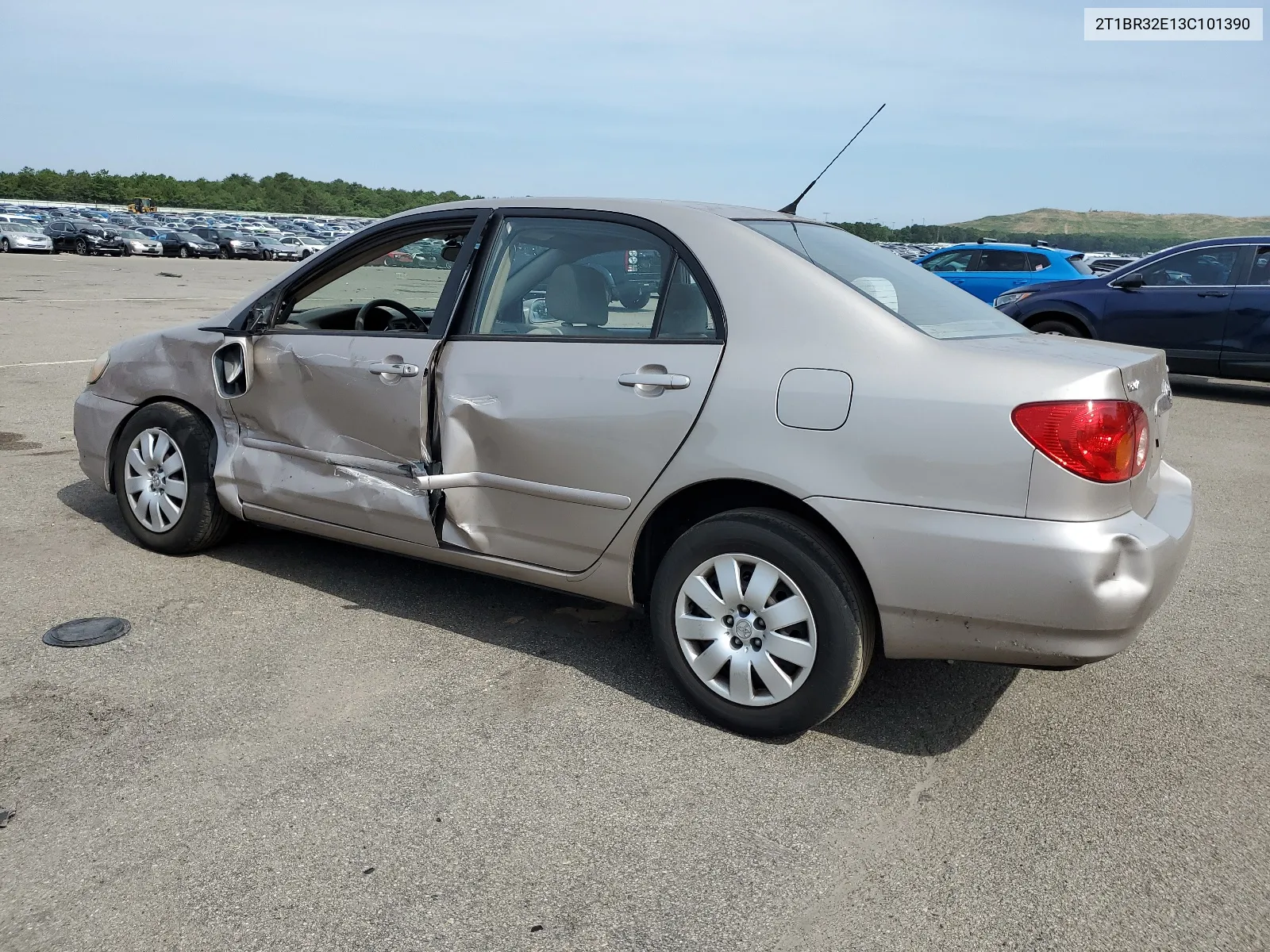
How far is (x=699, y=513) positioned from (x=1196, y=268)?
9697 millimetres

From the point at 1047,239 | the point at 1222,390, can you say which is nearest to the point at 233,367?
the point at 1222,390

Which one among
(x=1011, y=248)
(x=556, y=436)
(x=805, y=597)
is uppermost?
(x=1011, y=248)

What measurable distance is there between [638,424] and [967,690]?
1.55m

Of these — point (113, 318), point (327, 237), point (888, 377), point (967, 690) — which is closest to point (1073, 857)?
point (967, 690)

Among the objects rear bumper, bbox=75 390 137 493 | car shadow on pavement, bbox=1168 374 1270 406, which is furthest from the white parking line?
car shadow on pavement, bbox=1168 374 1270 406

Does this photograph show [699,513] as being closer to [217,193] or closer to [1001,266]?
[1001,266]

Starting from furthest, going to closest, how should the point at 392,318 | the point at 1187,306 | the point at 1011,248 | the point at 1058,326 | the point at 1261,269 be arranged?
the point at 1011,248
the point at 1058,326
the point at 1187,306
the point at 1261,269
the point at 392,318

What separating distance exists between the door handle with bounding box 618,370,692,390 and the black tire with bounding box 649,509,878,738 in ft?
1.45

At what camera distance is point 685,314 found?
3588mm

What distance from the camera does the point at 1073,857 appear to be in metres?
2.83

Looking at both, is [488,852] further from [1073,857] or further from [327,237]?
[327,237]

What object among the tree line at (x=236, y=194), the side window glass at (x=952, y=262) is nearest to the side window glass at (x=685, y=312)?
the side window glass at (x=952, y=262)

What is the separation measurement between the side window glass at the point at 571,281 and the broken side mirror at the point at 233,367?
118 centimetres

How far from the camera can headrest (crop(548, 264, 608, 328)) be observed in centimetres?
384
